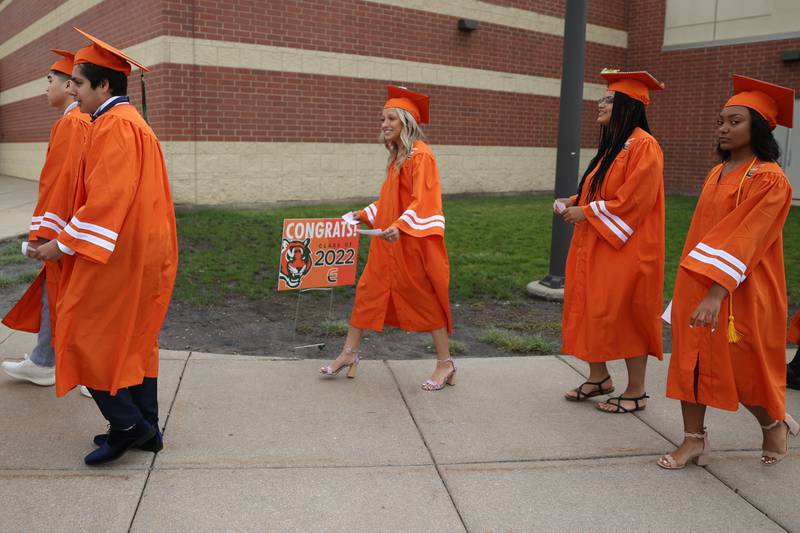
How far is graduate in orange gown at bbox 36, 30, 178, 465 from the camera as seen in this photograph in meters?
3.36

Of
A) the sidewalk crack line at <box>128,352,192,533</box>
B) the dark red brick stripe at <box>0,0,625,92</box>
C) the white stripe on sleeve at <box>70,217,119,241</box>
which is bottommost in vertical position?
the sidewalk crack line at <box>128,352,192,533</box>

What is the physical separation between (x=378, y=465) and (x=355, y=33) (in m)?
11.5

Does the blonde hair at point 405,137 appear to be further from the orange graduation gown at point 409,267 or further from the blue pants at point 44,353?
the blue pants at point 44,353

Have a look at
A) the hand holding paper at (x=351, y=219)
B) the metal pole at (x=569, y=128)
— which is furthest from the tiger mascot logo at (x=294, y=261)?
the metal pole at (x=569, y=128)

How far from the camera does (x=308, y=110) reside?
13.6 metres

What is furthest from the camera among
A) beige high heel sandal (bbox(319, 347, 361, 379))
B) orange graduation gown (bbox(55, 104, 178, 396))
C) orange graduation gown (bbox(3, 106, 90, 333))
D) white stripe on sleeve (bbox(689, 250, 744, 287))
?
beige high heel sandal (bbox(319, 347, 361, 379))

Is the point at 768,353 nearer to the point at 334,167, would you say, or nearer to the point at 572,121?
the point at 572,121

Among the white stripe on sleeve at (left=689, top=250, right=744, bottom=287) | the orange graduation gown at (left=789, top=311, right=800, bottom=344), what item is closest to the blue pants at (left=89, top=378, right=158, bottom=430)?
the white stripe on sleeve at (left=689, top=250, right=744, bottom=287)

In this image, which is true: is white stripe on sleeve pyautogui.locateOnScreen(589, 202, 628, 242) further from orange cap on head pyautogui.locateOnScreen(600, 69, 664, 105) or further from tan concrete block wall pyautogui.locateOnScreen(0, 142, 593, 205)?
tan concrete block wall pyautogui.locateOnScreen(0, 142, 593, 205)

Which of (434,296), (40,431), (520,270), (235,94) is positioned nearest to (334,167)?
(235,94)

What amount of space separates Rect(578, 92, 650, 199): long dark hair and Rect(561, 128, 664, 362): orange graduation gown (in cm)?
4

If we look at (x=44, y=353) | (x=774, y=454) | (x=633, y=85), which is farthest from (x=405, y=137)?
(x=774, y=454)

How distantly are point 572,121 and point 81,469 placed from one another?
6.07 m

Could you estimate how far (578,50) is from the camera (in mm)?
7891
